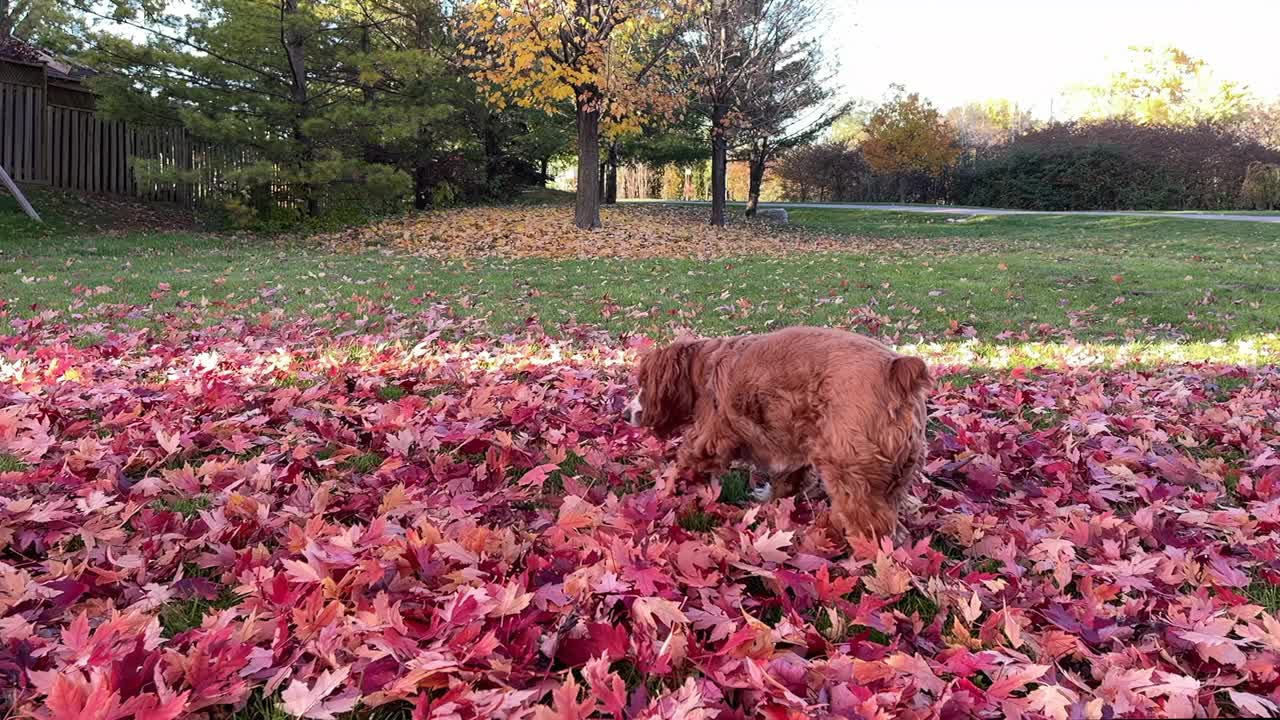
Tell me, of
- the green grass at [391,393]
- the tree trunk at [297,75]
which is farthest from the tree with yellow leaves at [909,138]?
the green grass at [391,393]

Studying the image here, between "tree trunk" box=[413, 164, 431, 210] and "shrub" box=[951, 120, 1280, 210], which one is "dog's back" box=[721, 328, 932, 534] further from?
"shrub" box=[951, 120, 1280, 210]

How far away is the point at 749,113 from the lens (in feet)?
80.1

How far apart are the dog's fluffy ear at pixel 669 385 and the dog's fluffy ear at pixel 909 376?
1127 millimetres

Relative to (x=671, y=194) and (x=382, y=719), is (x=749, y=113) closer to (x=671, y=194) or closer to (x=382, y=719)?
(x=382, y=719)

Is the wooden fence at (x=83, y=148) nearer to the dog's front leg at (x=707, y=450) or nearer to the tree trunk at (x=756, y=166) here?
the dog's front leg at (x=707, y=450)

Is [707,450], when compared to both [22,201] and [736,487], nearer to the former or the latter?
[736,487]

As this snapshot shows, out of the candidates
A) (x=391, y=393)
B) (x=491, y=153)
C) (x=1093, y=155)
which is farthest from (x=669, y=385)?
(x=1093, y=155)

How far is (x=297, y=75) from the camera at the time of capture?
18344 millimetres

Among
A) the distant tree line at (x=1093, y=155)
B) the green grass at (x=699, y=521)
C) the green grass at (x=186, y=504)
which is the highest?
the distant tree line at (x=1093, y=155)

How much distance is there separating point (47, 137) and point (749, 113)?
1974 centimetres

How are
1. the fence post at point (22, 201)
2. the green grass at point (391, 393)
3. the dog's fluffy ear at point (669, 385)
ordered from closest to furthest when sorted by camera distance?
the dog's fluffy ear at point (669, 385) < the green grass at point (391, 393) < the fence post at point (22, 201)

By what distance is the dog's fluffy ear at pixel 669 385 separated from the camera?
144 inches

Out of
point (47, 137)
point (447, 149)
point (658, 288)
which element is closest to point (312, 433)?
point (658, 288)

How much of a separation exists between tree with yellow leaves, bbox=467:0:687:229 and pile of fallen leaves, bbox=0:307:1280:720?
1497 centimetres
